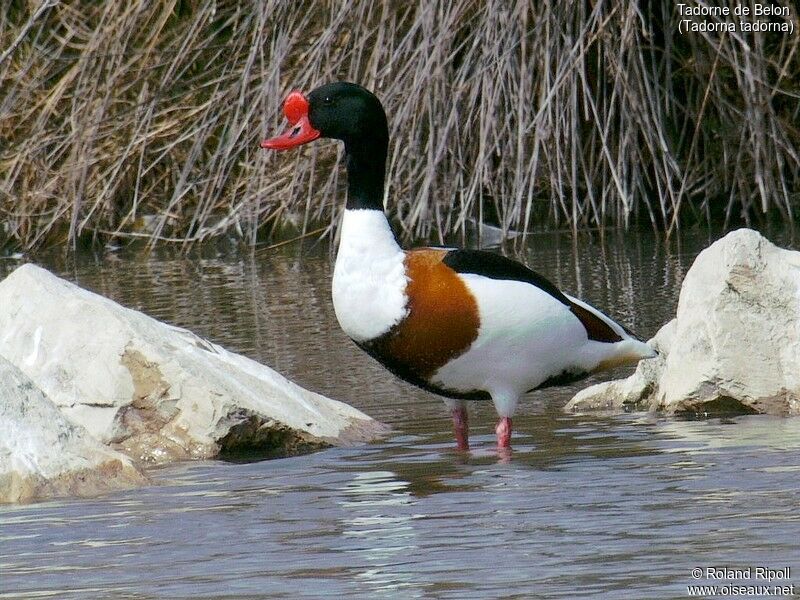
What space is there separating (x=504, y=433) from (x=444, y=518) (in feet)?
3.86

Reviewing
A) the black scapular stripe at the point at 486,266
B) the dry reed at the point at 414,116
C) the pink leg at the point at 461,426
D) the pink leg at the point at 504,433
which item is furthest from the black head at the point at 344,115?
the dry reed at the point at 414,116

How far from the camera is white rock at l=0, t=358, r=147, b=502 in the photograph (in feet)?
14.3

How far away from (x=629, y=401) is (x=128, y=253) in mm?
7368

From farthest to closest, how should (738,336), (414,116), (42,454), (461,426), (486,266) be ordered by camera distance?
(414,116)
(738,336)
(461,426)
(486,266)
(42,454)

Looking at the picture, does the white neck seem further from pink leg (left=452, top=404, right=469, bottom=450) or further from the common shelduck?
pink leg (left=452, top=404, right=469, bottom=450)

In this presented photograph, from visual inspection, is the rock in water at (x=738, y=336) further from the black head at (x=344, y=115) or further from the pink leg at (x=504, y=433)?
the black head at (x=344, y=115)

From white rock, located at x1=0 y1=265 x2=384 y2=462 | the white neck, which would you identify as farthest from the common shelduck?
white rock, located at x1=0 y1=265 x2=384 y2=462

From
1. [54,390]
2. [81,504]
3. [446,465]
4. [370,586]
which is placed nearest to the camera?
[370,586]

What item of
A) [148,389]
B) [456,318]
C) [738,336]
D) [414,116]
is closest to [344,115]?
[456,318]

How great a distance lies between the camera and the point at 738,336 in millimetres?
5461

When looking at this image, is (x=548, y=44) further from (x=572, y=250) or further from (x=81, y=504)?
(x=81, y=504)

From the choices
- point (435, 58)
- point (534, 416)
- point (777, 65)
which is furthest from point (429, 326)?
point (777, 65)

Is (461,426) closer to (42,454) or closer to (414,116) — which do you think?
(42,454)

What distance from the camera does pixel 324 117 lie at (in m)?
5.55
